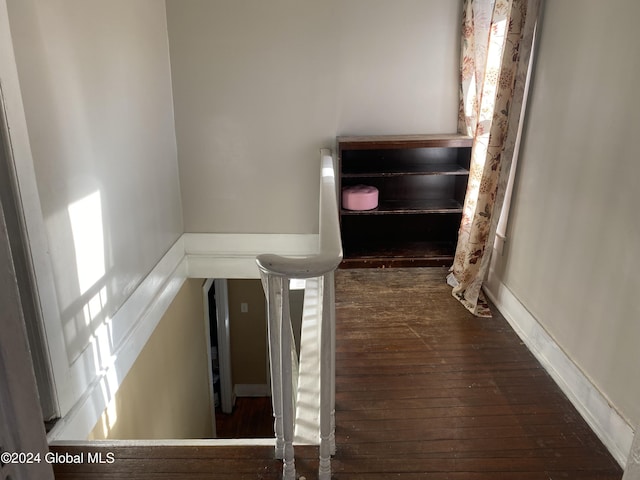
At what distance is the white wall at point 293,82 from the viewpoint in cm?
368

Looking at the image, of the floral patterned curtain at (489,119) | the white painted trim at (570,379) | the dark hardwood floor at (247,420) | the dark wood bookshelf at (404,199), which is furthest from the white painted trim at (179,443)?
the dark hardwood floor at (247,420)

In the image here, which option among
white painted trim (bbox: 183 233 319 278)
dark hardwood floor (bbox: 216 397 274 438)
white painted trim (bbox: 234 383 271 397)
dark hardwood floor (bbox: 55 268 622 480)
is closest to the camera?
dark hardwood floor (bbox: 55 268 622 480)

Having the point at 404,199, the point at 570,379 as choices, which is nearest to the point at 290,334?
the point at 570,379

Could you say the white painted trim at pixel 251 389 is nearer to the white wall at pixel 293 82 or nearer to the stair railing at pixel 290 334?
the white wall at pixel 293 82

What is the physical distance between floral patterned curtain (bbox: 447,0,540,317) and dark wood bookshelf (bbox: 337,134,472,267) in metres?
0.45

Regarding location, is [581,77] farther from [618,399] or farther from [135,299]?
[135,299]

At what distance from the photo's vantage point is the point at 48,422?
6.98ft

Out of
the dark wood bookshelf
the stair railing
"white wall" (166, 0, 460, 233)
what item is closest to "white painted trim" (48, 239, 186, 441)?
"white wall" (166, 0, 460, 233)

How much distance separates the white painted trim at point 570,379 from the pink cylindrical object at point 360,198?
1087mm

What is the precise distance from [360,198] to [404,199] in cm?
52

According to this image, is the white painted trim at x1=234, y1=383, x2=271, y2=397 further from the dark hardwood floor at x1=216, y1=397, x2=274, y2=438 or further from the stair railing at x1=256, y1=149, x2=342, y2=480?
the stair railing at x1=256, y1=149, x2=342, y2=480

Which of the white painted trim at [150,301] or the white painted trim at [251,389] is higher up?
the white painted trim at [150,301]

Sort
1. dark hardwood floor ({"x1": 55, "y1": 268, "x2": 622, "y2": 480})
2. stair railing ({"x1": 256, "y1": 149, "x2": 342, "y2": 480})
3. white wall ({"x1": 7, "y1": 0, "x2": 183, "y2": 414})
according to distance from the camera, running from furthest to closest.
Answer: white wall ({"x1": 7, "y1": 0, "x2": 183, "y2": 414}) → dark hardwood floor ({"x1": 55, "y1": 268, "x2": 622, "y2": 480}) → stair railing ({"x1": 256, "y1": 149, "x2": 342, "y2": 480})

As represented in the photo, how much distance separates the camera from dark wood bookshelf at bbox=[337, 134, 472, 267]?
366cm
